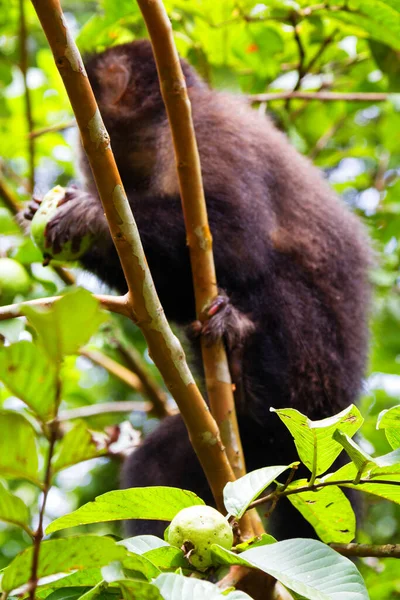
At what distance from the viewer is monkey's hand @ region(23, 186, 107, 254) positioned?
3.12 metres

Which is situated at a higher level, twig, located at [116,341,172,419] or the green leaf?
the green leaf

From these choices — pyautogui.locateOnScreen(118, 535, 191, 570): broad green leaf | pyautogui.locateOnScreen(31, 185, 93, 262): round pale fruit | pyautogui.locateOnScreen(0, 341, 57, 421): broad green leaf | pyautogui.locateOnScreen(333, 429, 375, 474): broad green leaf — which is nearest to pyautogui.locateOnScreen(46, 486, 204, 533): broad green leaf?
pyautogui.locateOnScreen(118, 535, 191, 570): broad green leaf

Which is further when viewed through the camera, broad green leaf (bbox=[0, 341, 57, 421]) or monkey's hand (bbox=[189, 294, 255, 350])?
monkey's hand (bbox=[189, 294, 255, 350])

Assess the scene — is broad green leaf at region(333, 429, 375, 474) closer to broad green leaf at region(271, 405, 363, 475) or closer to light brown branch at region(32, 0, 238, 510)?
broad green leaf at region(271, 405, 363, 475)

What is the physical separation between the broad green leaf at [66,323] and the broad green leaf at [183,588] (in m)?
0.38

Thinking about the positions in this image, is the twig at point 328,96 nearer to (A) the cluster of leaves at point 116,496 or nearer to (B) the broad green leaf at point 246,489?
(A) the cluster of leaves at point 116,496

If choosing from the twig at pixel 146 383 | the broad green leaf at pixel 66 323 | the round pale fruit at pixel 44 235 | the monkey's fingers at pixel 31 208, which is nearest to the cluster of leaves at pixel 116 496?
the broad green leaf at pixel 66 323

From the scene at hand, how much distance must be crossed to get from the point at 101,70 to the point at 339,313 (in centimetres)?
177

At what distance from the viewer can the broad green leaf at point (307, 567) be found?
4.06 ft

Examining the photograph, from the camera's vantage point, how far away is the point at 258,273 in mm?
3250

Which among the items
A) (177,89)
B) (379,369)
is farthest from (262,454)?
(177,89)

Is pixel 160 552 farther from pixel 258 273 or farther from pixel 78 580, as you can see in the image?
pixel 258 273

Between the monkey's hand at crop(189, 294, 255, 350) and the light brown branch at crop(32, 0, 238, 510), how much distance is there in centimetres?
65

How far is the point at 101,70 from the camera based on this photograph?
398 centimetres
